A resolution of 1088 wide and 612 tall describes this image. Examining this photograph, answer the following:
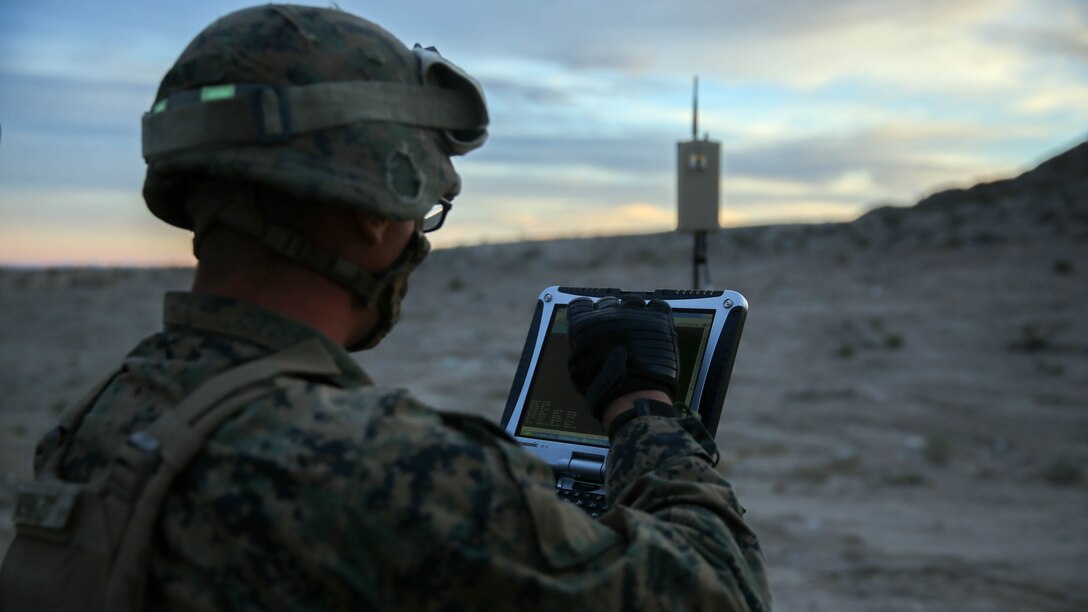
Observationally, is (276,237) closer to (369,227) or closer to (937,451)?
(369,227)

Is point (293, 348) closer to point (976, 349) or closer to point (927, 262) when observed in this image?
point (976, 349)

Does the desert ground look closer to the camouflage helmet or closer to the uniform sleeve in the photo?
the camouflage helmet

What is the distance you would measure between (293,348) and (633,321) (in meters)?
0.81

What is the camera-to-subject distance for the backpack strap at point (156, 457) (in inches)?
56.7

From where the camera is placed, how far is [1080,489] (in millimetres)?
8922

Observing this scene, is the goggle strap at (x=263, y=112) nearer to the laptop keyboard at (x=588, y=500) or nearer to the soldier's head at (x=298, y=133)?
the soldier's head at (x=298, y=133)

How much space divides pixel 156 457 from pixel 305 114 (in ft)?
2.04

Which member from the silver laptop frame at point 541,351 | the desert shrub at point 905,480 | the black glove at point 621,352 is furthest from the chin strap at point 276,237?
the desert shrub at point 905,480

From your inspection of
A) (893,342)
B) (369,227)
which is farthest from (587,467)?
(893,342)

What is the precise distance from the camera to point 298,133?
173cm

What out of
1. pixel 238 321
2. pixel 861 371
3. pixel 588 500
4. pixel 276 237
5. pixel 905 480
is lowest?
pixel 905 480

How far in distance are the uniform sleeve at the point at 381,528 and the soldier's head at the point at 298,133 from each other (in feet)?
1.23

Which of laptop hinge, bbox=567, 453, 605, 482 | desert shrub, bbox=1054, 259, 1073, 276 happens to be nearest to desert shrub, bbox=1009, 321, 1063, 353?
desert shrub, bbox=1054, 259, 1073, 276

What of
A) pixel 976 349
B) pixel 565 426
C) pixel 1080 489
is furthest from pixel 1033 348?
pixel 565 426
